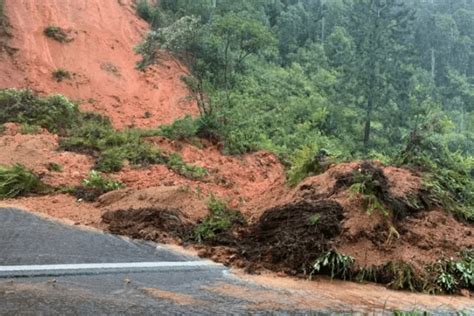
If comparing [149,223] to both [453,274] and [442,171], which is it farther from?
[442,171]

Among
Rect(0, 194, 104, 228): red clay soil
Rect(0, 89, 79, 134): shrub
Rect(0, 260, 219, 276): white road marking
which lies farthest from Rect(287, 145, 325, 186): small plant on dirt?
Rect(0, 89, 79, 134): shrub

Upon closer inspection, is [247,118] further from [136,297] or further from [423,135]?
[136,297]

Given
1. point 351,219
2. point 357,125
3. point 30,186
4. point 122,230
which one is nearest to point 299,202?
point 351,219

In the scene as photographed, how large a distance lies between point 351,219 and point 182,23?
10.2 m

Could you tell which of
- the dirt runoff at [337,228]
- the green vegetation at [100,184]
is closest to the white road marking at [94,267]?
the dirt runoff at [337,228]

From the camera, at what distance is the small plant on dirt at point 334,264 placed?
7.79 m

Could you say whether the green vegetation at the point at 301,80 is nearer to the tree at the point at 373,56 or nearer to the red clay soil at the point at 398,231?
the tree at the point at 373,56

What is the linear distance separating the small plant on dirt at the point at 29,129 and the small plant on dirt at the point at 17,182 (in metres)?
3.25

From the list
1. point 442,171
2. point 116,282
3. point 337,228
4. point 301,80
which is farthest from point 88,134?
point 301,80

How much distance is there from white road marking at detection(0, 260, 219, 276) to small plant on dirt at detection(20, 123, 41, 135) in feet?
Answer: 26.4

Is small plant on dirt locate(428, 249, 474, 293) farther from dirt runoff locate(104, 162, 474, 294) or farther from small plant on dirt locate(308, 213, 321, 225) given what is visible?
small plant on dirt locate(308, 213, 321, 225)

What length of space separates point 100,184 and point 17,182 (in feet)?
5.30

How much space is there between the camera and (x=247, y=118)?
1964 cm

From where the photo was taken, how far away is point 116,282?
6473mm
